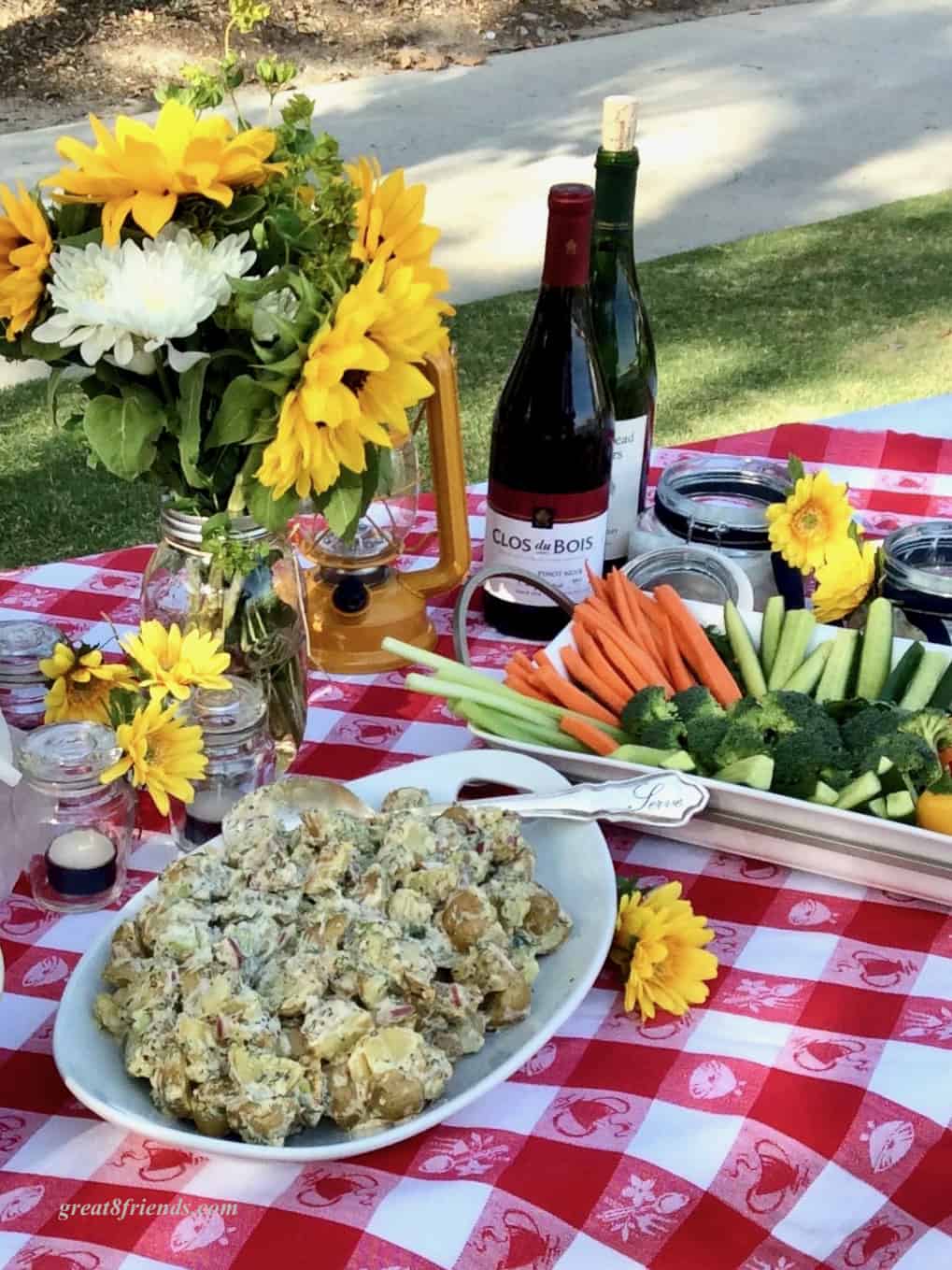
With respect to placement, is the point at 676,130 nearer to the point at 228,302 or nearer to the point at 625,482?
the point at 625,482

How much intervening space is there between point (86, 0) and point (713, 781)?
751cm

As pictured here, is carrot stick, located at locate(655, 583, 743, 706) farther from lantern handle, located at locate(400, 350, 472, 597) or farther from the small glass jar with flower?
the small glass jar with flower

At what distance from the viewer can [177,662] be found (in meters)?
1.07

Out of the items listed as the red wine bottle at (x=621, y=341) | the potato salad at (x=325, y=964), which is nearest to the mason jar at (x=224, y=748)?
the potato salad at (x=325, y=964)

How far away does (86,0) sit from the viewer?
752 cm

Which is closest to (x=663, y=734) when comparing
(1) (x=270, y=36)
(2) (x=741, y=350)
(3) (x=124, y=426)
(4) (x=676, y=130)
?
(3) (x=124, y=426)

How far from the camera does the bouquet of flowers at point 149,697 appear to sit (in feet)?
3.35

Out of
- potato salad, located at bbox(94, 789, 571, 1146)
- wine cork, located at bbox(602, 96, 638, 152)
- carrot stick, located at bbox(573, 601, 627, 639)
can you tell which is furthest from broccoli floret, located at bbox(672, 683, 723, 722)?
wine cork, located at bbox(602, 96, 638, 152)

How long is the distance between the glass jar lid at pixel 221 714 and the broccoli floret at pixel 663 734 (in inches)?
11.5

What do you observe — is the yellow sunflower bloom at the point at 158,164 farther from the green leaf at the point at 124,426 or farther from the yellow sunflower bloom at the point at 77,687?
the yellow sunflower bloom at the point at 77,687

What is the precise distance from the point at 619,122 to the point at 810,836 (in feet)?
2.32

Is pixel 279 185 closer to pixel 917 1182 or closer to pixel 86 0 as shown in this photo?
pixel 917 1182

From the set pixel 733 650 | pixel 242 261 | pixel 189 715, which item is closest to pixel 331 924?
pixel 189 715

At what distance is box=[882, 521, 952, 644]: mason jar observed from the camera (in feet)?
4.50
